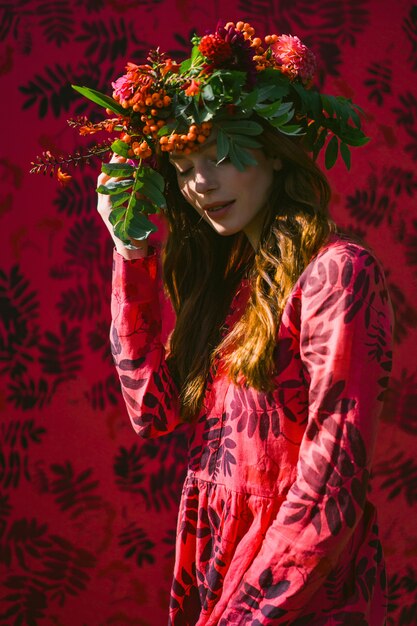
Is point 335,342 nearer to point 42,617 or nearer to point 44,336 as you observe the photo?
point 44,336

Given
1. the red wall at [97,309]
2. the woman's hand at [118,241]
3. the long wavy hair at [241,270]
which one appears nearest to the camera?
the long wavy hair at [241,270]

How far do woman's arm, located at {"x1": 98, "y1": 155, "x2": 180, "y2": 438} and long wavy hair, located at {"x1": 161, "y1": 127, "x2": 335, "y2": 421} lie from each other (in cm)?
4

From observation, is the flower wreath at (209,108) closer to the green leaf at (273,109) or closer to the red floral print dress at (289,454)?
the green leaf at (273,109)

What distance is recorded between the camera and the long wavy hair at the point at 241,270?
1326 millimetres

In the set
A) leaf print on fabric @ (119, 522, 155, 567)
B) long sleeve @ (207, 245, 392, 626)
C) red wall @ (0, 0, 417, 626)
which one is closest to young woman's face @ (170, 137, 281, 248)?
long sleeve @ (207, 245, 392, 626)

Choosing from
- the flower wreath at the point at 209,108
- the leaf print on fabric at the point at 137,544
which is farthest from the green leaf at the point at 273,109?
the leaf print on fabric at the point at 137,544

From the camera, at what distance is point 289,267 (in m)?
1.34

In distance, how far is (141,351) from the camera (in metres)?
1.57

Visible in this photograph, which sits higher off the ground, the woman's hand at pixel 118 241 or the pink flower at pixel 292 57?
the pink flower at pixel 292 57

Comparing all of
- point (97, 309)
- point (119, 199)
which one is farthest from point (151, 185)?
point (97, 309)

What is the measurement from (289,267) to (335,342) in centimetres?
21

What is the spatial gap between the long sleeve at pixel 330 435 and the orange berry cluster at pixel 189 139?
30cm

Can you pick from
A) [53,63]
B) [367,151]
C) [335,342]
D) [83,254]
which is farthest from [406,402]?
[335,342]

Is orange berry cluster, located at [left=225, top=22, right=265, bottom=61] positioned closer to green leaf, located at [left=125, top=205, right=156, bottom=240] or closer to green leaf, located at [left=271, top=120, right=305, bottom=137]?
green leaf, located at [left=271, top=120, right=305, bottom=137]
